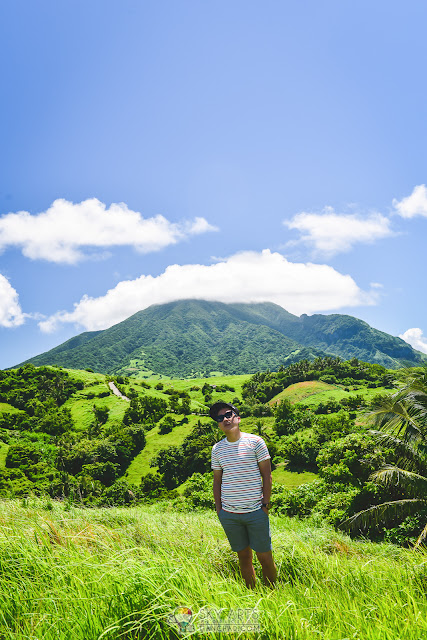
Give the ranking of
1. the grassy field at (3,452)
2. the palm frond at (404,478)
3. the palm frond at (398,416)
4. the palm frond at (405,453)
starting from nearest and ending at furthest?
the palm frond at (404,478) < the palm frond at (398,416) < the palm frond at (405,453) < the grassy field at (3,452)

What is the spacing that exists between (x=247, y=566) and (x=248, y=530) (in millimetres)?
302

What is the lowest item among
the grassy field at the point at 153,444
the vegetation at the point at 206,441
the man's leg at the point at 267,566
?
the grassy field at the point at 153,444

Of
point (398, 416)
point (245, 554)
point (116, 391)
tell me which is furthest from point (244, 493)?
point (116, 391)

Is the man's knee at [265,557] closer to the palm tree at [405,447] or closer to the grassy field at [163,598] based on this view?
the grassy field at [163,598]

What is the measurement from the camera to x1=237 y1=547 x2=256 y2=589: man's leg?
3.02 m

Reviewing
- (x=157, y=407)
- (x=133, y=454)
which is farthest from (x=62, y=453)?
(x=157, y=407)

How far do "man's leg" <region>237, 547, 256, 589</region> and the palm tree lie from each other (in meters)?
8.50

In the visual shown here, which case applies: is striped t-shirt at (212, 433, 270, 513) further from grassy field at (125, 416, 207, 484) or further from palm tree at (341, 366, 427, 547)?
grassy field at (125, 416, 207, 484)

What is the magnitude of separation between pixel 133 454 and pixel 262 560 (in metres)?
76.8

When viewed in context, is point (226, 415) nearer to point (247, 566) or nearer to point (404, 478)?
point (247, 566)

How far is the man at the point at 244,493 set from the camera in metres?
3.10

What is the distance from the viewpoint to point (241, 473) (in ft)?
10.8

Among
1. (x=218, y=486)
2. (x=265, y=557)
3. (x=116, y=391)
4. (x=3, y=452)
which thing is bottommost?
(x=3, y=452)

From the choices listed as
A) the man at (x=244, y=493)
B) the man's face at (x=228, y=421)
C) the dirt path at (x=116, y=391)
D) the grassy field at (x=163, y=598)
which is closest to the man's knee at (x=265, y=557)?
the man at (x=244, y=493)
